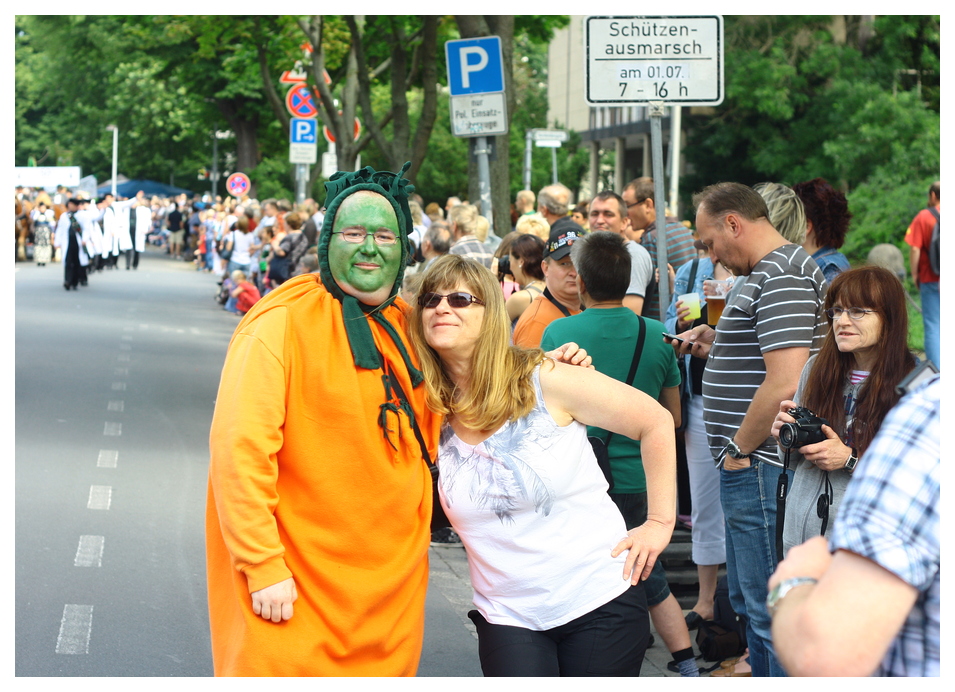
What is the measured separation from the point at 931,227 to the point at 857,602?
10.5m

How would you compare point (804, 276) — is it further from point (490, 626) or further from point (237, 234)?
point (237, 234)

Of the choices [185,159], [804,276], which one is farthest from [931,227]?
[185,159]

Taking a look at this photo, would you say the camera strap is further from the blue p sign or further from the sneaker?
the blue p sign

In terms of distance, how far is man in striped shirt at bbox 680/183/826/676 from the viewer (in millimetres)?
4227

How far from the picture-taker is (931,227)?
36.8 ft

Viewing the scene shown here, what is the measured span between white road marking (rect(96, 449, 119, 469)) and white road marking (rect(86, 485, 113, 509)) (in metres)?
0.66

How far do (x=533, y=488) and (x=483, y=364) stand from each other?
391 millimetres

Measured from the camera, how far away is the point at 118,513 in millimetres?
7492

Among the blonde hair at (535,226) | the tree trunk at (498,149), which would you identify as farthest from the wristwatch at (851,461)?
the tree trunk at (498,149)

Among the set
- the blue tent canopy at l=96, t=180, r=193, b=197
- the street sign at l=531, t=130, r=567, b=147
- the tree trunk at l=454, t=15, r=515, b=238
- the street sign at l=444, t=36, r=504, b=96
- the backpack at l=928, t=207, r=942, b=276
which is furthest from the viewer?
the blue tent canopy at l=96, t=180, r=193, b=197

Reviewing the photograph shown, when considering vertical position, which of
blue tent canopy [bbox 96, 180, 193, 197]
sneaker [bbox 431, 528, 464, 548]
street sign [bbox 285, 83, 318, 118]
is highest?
street sign [bbox 285, 83, 318, 118]

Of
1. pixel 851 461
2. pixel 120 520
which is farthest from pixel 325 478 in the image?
pixel 120 520

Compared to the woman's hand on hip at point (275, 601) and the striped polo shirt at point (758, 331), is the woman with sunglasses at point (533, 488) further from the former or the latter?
the striped polo shirt at point (758, 331)

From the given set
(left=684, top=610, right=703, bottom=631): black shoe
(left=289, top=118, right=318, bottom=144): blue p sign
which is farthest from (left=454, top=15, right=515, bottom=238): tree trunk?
(left=289, top=118, right=318, bottom=144): blue p sign
